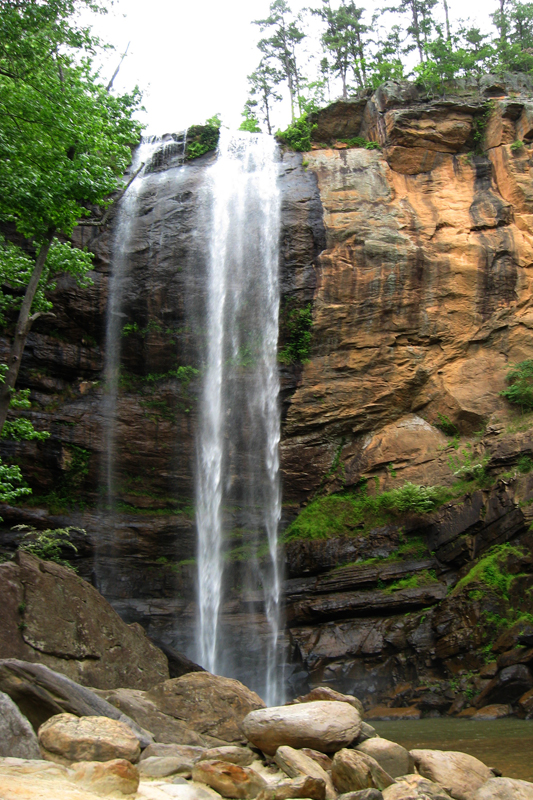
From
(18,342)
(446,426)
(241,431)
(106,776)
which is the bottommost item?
(106,776)

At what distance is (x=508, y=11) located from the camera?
102ft

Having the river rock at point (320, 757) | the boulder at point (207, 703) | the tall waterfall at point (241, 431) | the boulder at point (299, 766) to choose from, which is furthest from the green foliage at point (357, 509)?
the boulder at point (299, 766)

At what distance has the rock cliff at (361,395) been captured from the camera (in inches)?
550

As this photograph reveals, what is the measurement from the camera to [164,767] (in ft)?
17.7

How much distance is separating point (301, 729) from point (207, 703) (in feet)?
7.66

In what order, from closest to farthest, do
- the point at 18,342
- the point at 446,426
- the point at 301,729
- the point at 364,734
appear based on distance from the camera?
the point at 301,729 → the point at 364,734 → the point at 18,342 → the point at 446,426

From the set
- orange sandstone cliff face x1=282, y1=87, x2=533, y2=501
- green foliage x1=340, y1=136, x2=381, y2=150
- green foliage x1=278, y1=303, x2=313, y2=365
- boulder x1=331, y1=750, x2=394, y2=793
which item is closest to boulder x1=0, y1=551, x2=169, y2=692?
boulder x1=331, y1=750, x2=394, y2=793

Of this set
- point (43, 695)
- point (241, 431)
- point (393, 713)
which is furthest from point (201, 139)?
point (43, 695)

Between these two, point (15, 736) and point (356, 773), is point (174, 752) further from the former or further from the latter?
point (356, 773)

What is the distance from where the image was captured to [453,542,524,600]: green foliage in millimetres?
12719

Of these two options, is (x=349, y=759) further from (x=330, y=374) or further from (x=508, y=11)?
(x=508, y=11)

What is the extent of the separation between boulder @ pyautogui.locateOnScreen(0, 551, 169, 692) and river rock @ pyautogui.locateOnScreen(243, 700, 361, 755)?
3.16 m

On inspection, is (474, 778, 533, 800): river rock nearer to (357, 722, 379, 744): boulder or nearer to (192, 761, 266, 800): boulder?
(357, 722, 379, 744): boulder

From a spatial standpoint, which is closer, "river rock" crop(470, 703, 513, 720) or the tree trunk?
the tree trunk
